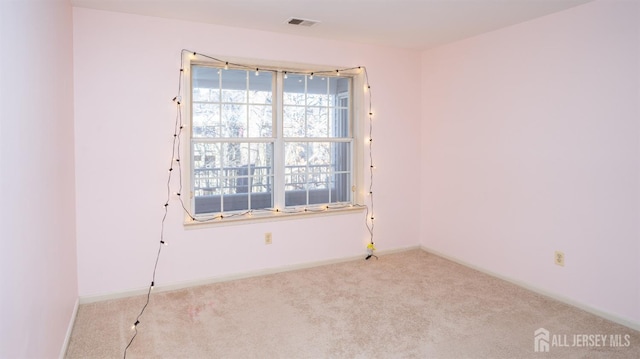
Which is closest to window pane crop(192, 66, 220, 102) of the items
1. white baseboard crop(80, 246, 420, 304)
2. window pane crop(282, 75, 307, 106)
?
window pane crop(282, 75, 307, 106)

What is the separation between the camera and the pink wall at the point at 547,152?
3051 millimetres

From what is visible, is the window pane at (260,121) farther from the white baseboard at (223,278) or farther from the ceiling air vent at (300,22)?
the white baseboard at (223,278)

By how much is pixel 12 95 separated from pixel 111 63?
199cm

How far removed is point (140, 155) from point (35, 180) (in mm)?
1624

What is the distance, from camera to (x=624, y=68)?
301 cm

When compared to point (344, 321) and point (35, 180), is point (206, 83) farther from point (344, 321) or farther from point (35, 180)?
point (344, 321)

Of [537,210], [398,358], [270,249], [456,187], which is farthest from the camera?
[456,187]

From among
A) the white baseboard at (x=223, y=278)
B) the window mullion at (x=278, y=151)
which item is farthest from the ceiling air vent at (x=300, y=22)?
the white baseboard at (x=223, y=278)

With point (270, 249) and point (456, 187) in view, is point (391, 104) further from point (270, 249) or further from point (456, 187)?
point (270, 249)

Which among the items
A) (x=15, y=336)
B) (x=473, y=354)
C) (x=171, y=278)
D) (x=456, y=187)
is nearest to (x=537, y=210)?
(x=456, y=187)

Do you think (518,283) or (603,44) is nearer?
(603,44)

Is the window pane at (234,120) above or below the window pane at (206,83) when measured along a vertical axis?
below

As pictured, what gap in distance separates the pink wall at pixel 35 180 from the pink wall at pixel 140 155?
0.33 meters

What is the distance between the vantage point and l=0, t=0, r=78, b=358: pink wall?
59.7 inches
